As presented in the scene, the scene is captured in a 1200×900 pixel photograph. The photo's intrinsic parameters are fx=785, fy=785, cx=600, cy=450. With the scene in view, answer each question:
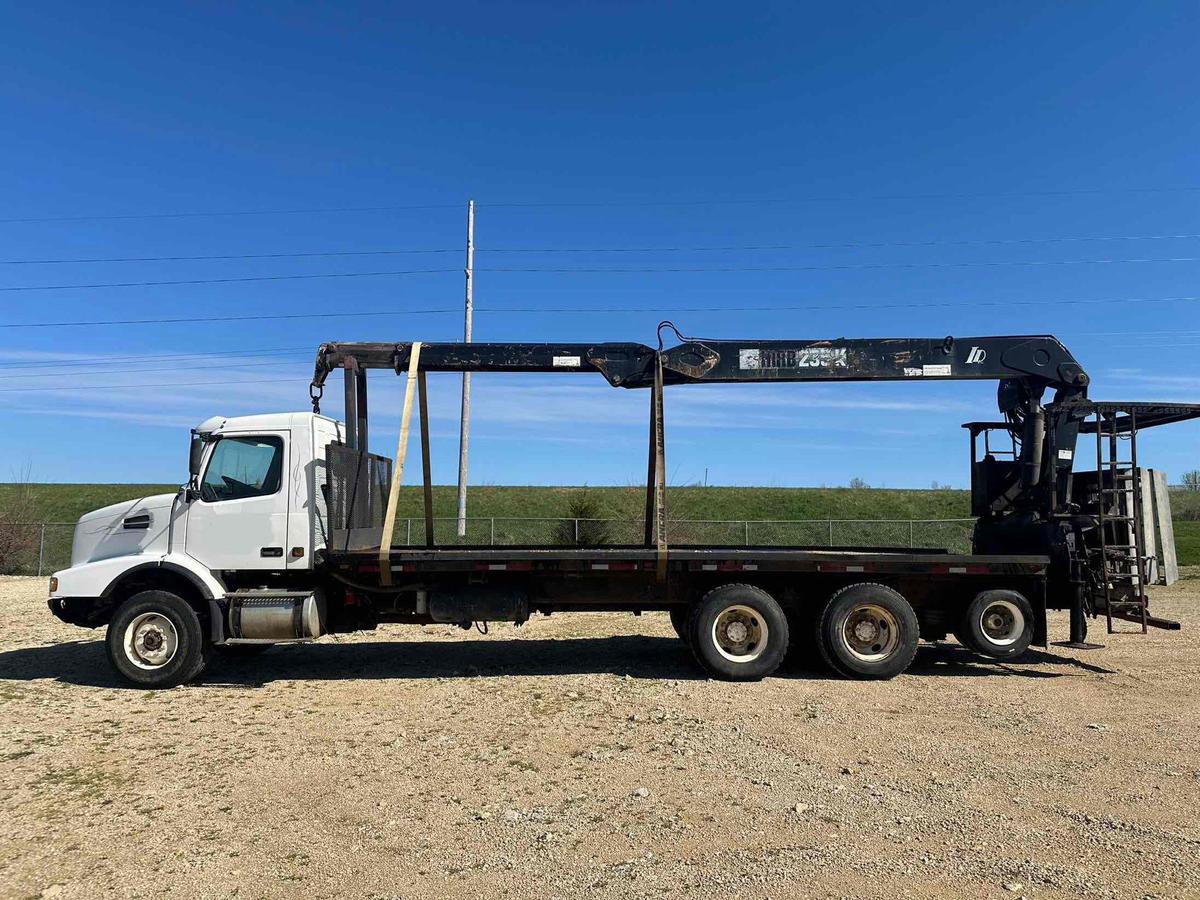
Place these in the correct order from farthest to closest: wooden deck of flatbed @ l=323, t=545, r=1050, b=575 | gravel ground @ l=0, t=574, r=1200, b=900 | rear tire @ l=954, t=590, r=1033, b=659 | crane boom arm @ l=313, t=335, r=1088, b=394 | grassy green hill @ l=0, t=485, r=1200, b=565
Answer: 1. grassy green hill @ l=0, t=485, r=1200, b=565
2. crane boom arm @ l=313, t=335, r=1088, b=394
3. rear tire @ l=954, t=590, r=1033, b=659
4. wooden deck of flatbed @ l=323, t=545, r=1050, b=575
5. gravel ground @ l=0, t=574, r=1200, b=900

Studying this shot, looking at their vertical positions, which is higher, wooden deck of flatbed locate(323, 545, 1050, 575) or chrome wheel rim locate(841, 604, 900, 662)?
wooden deck of flatbed locate(323, 545, 1050, 575)

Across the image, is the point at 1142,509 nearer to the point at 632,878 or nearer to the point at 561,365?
the point at 561,365

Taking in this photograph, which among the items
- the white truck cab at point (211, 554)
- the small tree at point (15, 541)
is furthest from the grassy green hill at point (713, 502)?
the white truck cab at point (211, 554)

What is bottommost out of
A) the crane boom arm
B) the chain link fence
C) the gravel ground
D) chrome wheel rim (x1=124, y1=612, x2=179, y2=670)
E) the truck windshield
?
the gravel ground

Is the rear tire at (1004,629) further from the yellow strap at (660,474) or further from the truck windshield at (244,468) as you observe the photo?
the truck windshield at (244,468)

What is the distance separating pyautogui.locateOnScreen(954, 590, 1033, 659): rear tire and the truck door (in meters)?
7.32

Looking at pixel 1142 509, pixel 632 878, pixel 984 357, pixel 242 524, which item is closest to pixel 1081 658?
pixel 1142 509

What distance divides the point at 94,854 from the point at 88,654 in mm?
6662

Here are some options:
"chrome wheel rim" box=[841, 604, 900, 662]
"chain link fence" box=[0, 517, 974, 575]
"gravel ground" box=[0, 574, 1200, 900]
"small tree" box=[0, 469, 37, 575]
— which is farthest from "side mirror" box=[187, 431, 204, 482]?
"small tree" box=[0, 469, 37, 575]

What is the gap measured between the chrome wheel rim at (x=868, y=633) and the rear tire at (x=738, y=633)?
72 cm

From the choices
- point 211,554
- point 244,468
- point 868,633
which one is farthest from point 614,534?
point 211,554

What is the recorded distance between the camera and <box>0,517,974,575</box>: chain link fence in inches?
882

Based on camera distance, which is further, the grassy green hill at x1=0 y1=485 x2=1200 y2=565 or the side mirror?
the grassy green hill at x1=0 y1=485 x2=1200 y2=565

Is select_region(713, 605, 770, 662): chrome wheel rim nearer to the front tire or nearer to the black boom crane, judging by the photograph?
the black boom crane
